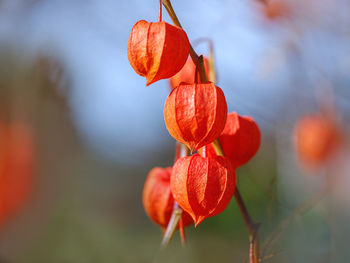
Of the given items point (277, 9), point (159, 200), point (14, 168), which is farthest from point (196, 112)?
point (14, 168)

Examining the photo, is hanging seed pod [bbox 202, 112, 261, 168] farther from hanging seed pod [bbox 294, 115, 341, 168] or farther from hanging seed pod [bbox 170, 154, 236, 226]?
hanging seed pod [bbox 294, 115, 341, 168]

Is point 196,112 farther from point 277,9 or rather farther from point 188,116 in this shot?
point 277,9

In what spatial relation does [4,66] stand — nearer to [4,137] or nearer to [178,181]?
[4,137]

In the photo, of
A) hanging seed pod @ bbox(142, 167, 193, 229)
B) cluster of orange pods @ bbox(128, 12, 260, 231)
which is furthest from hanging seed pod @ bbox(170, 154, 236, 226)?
hanging seed pod @ bbox(142, 167, 193, 229)

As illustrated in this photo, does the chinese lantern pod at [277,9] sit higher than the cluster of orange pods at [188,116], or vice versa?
the chinese lantern pod at [277,9]

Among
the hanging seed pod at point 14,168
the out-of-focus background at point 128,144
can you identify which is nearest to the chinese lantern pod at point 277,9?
the out-of-focus background at point 128,144

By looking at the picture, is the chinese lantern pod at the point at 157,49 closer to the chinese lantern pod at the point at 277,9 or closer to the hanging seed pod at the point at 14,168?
the chinese lantern pod at the point at 277,9

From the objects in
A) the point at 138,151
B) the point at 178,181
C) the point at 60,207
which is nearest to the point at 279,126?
the point at 178,181

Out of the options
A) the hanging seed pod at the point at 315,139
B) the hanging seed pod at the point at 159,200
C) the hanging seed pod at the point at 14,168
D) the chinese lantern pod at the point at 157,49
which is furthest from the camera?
the hanging seed pod at the point at 14,168
